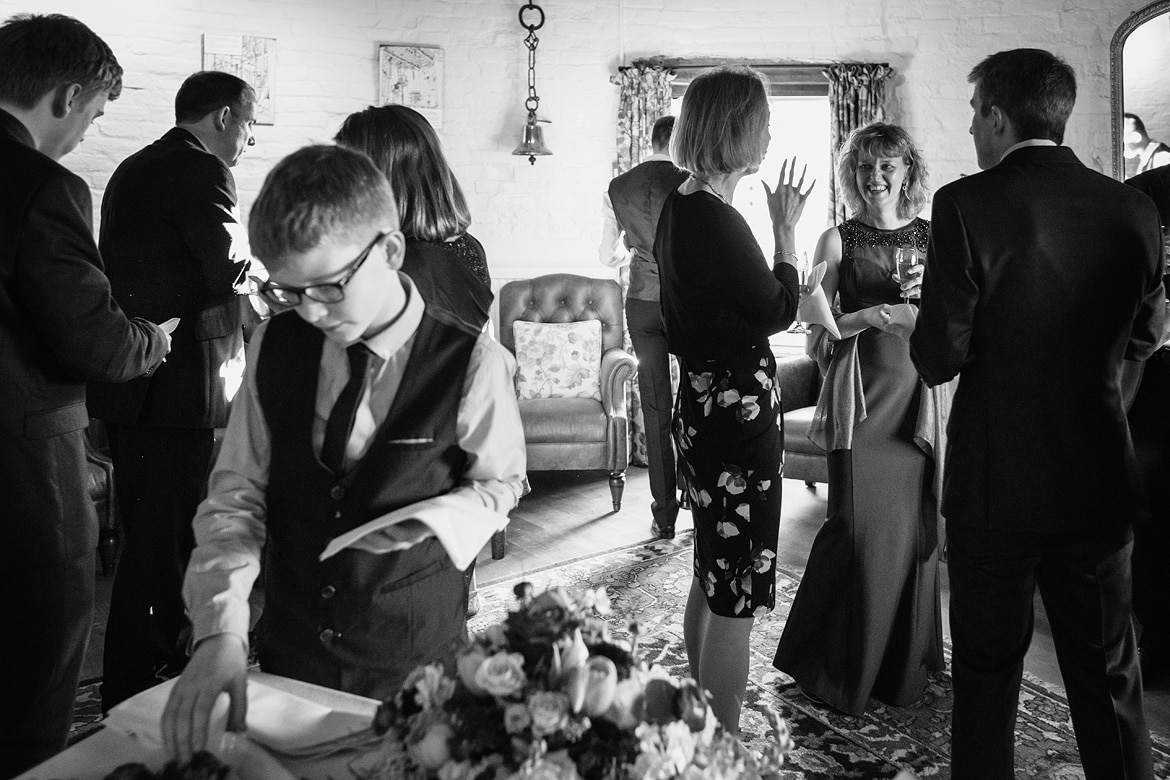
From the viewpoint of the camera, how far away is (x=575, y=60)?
6289 millimetres

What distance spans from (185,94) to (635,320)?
2.29 metres

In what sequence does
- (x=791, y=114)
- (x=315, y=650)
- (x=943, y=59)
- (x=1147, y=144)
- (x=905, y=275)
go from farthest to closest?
(x=791, y=114), (x=943, y=59), (x=1147, y=144), (x=905, y=275), (x=315, y=650)

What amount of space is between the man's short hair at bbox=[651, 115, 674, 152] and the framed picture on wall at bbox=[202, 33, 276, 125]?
245cm

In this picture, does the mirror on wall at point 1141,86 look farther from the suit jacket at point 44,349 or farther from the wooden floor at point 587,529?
the suit jacket at point 44,349

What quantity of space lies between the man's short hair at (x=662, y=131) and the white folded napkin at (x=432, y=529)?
367 cm

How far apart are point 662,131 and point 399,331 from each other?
11.6 ft

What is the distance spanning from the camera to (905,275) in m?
2.56

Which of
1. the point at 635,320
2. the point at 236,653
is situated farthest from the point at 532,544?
the point at 236,653

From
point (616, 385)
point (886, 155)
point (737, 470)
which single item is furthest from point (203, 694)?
point (616, 385)

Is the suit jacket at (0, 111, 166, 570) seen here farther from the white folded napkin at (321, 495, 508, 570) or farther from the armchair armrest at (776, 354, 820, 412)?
the armchair armrest at (776, 354, 820, 412)

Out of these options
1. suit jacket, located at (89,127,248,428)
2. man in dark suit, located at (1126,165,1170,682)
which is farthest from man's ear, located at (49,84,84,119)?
man in dark suit, located at (1126,165,1170,682)

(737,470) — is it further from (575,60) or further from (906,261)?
(575,60)

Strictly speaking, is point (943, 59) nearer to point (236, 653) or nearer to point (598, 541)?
point (598, 541)

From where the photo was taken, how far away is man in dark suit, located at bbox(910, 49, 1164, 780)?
196cm
